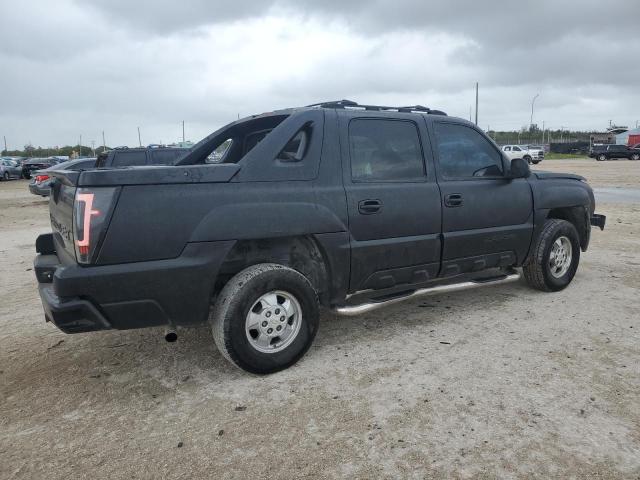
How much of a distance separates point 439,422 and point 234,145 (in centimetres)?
309

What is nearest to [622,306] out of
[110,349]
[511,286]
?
[511,286]

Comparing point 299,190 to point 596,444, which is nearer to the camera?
point 596,444

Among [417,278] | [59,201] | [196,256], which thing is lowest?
[417,278]

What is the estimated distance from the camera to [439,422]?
2.76 metres

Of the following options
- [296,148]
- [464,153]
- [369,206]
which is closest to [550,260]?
[464,153]

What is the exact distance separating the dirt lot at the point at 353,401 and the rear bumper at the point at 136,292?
20.4 inches

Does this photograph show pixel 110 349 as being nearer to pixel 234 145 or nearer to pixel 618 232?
pixel 234 145

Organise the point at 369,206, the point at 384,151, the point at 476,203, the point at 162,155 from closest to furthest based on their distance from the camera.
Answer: the point at 369,206 < the point at 384,151 < the point at 476,203 < the point at 162,155

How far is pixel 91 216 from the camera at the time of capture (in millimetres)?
2854

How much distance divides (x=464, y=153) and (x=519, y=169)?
567mm

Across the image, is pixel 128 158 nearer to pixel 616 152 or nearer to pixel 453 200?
pixel 453 200

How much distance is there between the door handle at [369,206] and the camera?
3.72m

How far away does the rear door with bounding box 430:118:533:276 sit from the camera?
428cm

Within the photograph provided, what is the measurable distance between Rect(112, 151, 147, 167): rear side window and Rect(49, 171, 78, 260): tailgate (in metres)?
8.41
